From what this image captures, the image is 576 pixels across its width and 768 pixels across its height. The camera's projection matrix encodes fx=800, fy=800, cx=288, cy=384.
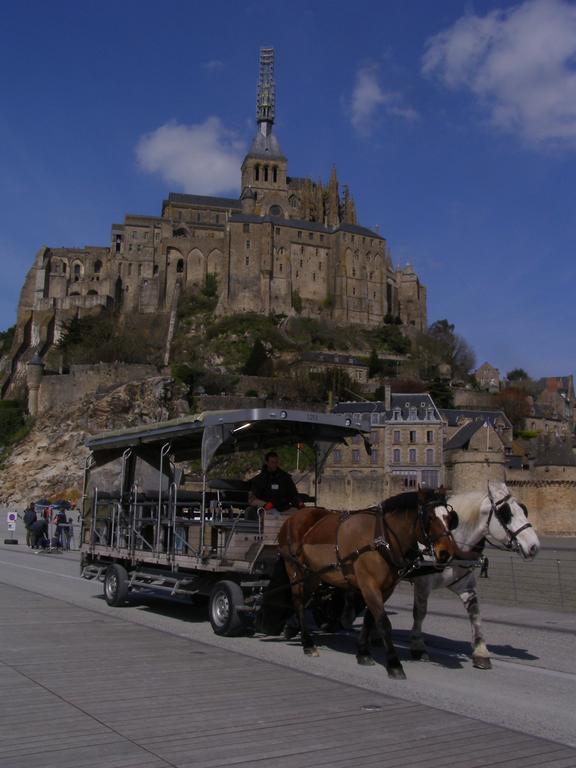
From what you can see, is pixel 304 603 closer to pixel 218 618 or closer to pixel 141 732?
pixel 218 618

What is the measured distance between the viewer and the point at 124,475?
12.9 meters

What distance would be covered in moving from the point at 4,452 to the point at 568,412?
243 ft

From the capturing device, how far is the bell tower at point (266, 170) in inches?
4528

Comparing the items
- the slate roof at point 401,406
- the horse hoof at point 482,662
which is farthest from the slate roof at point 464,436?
the horse hoof at point 482,662

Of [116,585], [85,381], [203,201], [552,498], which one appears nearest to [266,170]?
[203,201]

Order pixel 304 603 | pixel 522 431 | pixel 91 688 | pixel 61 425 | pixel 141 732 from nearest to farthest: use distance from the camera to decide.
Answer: pixel 141 732, pixel 91 688, pixel 304 603, pixel 61 425, pixel 522 431

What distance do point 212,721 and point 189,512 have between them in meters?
5.97

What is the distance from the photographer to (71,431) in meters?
58.5

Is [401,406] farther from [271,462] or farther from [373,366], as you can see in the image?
[271,462]

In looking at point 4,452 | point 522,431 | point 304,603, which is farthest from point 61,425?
point 304,603

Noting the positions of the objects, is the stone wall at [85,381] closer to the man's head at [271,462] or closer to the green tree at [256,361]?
the green tree at [256,361]

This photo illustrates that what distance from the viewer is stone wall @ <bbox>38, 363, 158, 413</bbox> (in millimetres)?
63531

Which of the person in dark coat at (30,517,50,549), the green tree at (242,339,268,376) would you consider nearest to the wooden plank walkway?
the person in dark coat at (30,517,50,549)

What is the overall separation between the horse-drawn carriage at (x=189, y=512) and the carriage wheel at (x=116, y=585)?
0.05 feet
